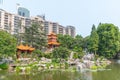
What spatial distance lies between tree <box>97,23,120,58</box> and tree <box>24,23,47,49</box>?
1442 centimetres

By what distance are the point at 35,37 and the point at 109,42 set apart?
676 inches

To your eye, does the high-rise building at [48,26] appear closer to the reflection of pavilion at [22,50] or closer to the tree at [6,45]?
the reflection of pavilion at [22,50]

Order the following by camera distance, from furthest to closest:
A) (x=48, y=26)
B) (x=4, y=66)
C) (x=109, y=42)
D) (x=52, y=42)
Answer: (x=48, y=26), (x=109, y=42), (x=52, y=42), (x=4, y=66)

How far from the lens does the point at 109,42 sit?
61.6 metres

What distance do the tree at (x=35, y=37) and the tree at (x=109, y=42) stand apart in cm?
1442

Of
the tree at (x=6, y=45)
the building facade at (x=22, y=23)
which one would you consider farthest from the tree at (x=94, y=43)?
the tree at (x=6, y=45)

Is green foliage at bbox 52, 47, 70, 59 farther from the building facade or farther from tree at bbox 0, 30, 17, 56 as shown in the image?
the building facade

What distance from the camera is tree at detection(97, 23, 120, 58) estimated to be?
6147 centimetres

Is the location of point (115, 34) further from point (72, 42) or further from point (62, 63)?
point (62, 63)

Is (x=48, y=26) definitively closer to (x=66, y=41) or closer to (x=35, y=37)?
(x=66, y=41)

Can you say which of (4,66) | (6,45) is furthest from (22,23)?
(4,66)

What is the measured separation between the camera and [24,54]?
46375 mm

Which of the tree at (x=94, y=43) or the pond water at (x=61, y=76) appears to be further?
the tree at (x=94, y=43)

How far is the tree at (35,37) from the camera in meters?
53.6
